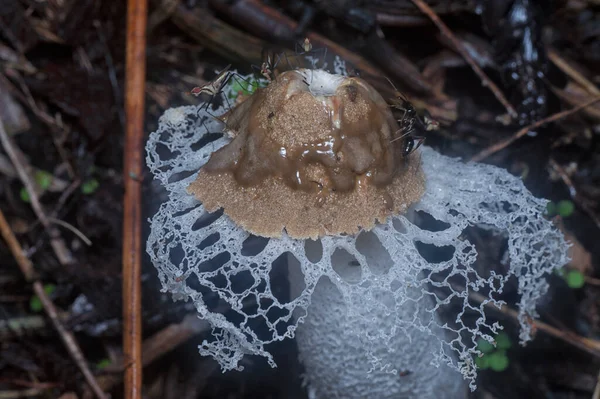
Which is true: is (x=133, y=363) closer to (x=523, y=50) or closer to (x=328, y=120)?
(x=328, y=120)

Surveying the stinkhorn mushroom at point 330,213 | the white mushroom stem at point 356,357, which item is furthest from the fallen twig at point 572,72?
the white mushroom stem at point 356,357

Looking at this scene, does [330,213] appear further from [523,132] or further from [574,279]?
[574,279]

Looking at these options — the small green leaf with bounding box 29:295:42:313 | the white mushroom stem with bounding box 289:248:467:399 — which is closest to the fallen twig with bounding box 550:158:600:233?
the white mushroom stem with bounding box 289:248:467:399

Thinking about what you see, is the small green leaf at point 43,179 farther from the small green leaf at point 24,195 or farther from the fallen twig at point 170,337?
the fallen twig at point 170,337

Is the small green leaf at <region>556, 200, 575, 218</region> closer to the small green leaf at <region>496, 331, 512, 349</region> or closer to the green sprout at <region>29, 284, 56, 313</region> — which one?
the small green leaf at <region>496, 331, 512, 349</region>

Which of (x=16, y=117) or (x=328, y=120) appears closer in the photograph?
(x=328, y=120)

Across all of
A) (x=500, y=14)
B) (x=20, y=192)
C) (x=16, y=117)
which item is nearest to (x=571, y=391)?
(x=500, y=14)

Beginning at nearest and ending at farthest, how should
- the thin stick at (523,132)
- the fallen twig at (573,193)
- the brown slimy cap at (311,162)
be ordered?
the brown slimy cap at (311,162)
the thin stick at (523,132)
the fallen twig at (573,193)
